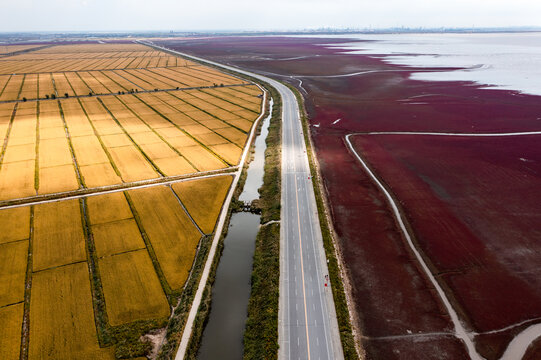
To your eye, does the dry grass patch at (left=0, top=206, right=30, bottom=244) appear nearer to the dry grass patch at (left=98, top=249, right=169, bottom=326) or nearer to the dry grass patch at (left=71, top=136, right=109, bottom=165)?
the dry grass patch at (left=98, top=249, right=169, bottom=326)

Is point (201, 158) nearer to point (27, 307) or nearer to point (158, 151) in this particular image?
point (158, 151)

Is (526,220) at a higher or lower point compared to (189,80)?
lower

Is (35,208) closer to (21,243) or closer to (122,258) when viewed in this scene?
(21,243)

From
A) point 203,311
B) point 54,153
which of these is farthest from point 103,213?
point 54,153

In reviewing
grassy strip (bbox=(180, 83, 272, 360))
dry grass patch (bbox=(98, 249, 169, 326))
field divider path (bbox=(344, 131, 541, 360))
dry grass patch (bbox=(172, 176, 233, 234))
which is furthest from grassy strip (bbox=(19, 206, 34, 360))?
field divider path (bbox=(344, 131, 541, 360))

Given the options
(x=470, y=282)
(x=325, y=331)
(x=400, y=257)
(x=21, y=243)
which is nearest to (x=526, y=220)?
(x=470, y=282)

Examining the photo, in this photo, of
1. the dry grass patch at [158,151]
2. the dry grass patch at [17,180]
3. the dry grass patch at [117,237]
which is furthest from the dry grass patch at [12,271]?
the dry grass patch at [158,151]
